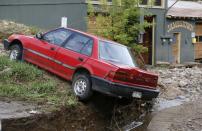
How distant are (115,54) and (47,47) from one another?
7.15ft

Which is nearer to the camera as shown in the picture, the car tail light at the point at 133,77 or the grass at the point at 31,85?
the car tail light at the point at 133,77

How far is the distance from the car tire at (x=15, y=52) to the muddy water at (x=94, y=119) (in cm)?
326

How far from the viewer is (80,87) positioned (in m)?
12.3

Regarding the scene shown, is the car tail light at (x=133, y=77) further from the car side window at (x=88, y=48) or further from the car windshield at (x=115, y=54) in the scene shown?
the car side window at (x=88, y=48)

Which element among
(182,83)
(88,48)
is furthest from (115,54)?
(182,83)

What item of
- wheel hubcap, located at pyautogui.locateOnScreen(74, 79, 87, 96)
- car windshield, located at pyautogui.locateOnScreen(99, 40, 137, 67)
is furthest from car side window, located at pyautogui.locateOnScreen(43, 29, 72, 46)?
wheel hubcap, located at pyautogui.locateOnScreen(74, 79, 87, 96)

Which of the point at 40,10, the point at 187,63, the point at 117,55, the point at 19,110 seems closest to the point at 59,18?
the point at 40,10

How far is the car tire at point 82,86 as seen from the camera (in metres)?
12.0

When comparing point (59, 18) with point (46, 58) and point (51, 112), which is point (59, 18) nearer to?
point (46, 58)

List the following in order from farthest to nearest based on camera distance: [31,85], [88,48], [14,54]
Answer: [14,54]
[31,85]
[88,48]

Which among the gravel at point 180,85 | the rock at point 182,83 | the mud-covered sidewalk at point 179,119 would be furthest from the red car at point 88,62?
the rock at point 182,83

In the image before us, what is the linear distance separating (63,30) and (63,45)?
64 cm

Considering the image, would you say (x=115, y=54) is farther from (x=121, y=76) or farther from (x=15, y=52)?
(x=15, y=52)

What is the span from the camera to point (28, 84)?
1297cm
